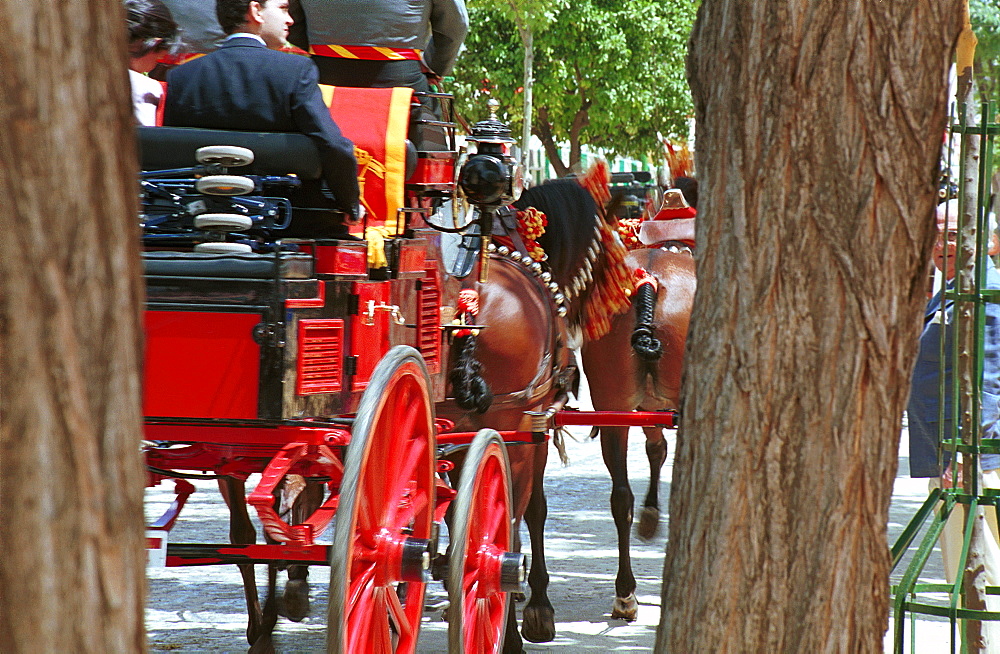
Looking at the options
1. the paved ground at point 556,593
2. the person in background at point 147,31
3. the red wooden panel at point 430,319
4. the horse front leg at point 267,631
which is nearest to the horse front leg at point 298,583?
the paved ground at point 556,593

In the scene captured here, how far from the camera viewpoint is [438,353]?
4.81m

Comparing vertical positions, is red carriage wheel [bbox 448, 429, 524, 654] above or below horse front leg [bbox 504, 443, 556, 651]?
above

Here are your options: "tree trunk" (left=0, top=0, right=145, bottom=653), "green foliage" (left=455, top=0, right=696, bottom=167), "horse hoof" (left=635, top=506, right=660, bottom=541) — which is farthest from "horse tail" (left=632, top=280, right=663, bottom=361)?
"green foliage" (left=455, top=0, right=696, bottom=167)

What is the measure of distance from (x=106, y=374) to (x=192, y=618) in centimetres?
501

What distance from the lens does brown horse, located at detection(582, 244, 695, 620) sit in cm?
672

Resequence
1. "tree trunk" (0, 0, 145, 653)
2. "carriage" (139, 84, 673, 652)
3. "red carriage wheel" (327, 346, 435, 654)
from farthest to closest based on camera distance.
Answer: "carriage" (139, 84, 673, 652) → "red carriage wheel" (327, 346, 435, 654) → "tree trunk" (0, 0, 145, 653)

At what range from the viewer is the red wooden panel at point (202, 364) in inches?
132

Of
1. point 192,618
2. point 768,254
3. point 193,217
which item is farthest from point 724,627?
point 192,618

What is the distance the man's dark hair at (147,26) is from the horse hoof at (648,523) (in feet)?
15.3

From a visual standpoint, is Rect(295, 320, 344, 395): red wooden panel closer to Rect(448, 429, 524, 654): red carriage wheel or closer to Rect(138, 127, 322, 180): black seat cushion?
Rect(138, 127, 322, 180): black seat cushion

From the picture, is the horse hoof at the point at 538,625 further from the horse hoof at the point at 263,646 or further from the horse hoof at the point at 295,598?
the horse hoof at the point at 263,646

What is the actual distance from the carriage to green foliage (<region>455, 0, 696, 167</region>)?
1801 cm

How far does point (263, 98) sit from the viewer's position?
12.3 ft

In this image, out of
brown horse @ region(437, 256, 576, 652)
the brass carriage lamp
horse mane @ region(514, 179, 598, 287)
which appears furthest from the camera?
horse mane @ region(514, 179, 598, 287)
